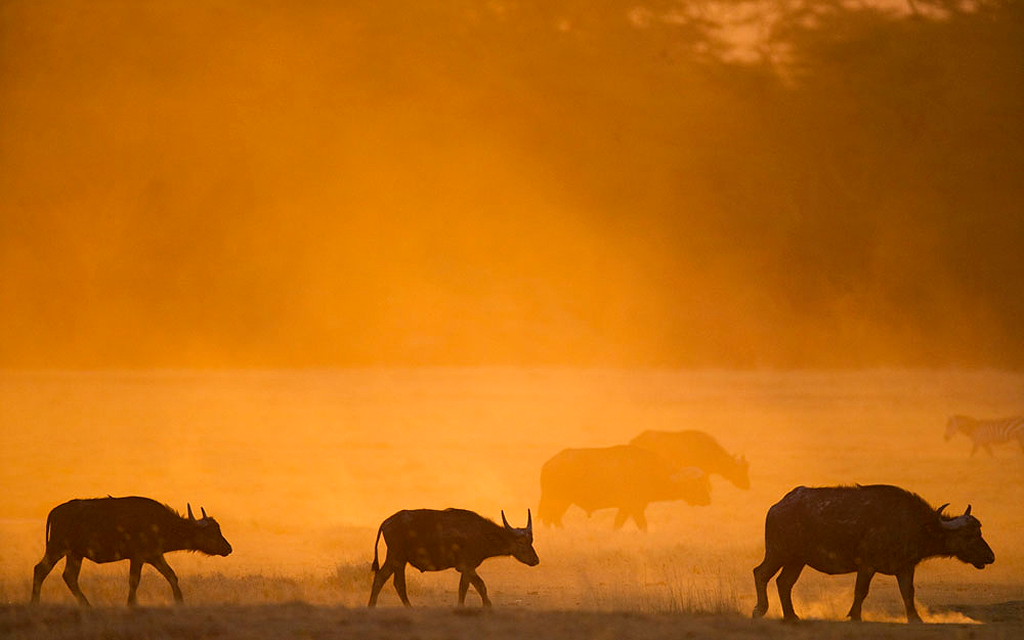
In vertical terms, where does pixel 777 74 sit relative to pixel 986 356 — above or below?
above

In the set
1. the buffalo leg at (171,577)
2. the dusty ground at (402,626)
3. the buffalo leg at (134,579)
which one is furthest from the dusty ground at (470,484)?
the buffalo leg at (134,579)

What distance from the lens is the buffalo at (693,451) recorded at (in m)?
25.9

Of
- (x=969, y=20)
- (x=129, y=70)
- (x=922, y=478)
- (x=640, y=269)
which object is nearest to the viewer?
(x=922, y=478)

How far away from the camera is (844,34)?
398ft

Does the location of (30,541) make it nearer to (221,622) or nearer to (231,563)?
(231,563)

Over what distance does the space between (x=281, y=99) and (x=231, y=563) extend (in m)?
110

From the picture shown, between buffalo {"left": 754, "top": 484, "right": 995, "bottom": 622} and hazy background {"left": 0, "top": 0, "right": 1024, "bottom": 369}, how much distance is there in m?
69.1

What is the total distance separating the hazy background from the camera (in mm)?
87312

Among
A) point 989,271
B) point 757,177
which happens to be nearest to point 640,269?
point 757,177

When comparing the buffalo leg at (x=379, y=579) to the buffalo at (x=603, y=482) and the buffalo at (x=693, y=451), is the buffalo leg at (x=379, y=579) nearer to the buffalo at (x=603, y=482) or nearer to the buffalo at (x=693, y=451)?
the buffalo at (x=603, y=482)

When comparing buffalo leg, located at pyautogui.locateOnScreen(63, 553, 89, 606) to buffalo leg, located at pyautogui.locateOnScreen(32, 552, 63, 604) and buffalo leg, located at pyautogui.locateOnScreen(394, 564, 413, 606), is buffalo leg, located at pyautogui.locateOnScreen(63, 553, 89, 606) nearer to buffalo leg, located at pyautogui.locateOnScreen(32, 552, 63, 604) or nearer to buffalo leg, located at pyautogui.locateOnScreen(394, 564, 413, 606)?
buffalo leg, located at pyautogui.locateOnScreen(32, 552, 63, 604)

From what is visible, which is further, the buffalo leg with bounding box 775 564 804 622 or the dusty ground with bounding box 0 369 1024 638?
the buffalo leg with bounding box 775 564 804 622

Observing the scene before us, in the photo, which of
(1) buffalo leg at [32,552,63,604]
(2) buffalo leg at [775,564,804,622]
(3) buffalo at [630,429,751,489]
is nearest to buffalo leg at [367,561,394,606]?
(1) buffalo leg at [32,552,63,604]

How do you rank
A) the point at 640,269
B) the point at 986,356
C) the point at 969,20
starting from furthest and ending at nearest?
the point at 969,20 < the point at 640,269 < the point at 986,356
